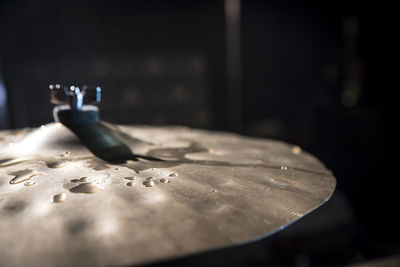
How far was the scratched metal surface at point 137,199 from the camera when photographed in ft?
1.26

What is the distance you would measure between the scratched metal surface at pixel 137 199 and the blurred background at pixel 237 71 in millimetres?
2089

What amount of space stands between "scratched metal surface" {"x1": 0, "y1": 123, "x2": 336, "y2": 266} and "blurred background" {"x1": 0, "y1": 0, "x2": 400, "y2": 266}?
2.09 meters

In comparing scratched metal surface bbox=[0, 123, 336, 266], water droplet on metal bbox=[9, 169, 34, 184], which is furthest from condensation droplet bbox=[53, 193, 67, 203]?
water droplet on metal bbox=[9, 169, 34, 184]

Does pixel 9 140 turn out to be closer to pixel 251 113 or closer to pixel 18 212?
pixel 18 212

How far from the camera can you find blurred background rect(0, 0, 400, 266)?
2.64 metres

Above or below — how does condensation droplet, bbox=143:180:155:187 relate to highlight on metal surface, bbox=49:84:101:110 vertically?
below


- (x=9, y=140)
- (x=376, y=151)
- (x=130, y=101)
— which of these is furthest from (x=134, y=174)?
(x=130, y=101)

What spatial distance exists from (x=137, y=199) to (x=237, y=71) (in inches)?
132

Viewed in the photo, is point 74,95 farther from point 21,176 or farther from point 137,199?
point 137,199

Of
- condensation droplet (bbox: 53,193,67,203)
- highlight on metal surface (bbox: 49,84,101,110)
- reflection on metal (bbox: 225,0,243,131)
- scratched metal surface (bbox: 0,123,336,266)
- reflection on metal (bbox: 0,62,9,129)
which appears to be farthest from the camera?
reflection on metal (bbox: 225,0,243,131)

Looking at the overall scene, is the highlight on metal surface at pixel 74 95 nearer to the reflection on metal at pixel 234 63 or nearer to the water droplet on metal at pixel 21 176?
the water droplet on metal at pixel 21 176

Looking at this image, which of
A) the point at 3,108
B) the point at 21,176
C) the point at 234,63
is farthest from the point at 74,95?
the point at 234,63

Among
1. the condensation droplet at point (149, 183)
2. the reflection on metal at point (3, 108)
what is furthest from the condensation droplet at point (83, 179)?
the reflection on metal at point (3, 108)

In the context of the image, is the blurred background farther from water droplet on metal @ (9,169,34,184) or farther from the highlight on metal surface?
water droplet on metal @ (9,169,34,184)
